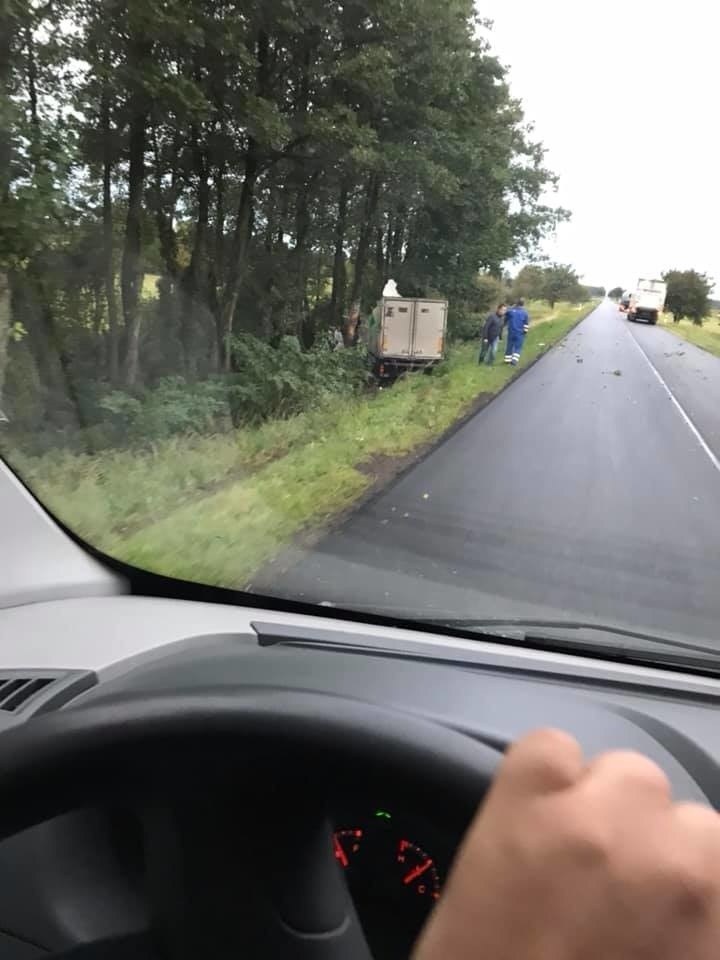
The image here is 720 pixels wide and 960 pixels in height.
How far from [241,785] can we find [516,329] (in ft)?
26.3

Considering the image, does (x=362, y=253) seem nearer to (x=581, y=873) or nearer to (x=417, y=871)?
(x=417, y=871)

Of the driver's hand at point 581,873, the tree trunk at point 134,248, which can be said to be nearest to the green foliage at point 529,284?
the tree trunk at point 134,248

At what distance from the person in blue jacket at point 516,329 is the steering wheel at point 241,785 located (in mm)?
6331

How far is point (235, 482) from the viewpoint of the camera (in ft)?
17.6

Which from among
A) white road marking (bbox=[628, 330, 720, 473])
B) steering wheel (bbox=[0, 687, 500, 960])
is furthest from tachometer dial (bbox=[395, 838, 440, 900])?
white road marking (bbox=[628, 330, 720, 473])

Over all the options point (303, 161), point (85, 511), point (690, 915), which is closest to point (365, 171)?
point (303, 161)

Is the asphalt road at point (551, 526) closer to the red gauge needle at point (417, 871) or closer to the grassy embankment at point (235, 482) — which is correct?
the grassy embankment at point (235, 482)

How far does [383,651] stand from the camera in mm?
2789

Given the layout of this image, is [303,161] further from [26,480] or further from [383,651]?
[383,651]

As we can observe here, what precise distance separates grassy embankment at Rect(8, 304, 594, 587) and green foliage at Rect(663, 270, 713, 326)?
179cm

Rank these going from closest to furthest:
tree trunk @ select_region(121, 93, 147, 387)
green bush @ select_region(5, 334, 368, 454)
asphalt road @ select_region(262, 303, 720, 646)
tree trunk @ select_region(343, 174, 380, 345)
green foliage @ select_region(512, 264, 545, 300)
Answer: asphalt road @ select_region(262, 303, 720, 646) < green bush @ select_region(5, 334, 368, 454) < tree trunk @ select_region(121, 93, 147, 387) < tree trunk @ select_region(343, 174, 380, 345) < green foliage @ select_region(512, 264, 545, 300)

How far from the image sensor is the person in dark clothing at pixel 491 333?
8.07 m

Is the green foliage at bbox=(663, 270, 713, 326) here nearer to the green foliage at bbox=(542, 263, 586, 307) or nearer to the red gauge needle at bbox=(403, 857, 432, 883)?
the green foliage at bbox=(542, 263, 586, 307)

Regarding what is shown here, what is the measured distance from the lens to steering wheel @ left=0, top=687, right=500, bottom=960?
1.49m
